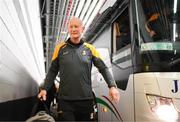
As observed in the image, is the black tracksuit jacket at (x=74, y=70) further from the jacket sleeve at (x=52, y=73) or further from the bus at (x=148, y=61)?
the bus at (x=148, y=61)

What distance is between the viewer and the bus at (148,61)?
3.52m

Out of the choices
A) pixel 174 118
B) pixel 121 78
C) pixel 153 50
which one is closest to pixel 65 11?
pixel 121 78

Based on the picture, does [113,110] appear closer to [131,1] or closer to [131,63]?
[131,63]

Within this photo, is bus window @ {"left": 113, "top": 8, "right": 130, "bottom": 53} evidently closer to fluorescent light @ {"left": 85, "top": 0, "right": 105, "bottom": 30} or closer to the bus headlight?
fluorescent light @ {"left": 85, "top": 0, "right": 105, "bottom": 30}

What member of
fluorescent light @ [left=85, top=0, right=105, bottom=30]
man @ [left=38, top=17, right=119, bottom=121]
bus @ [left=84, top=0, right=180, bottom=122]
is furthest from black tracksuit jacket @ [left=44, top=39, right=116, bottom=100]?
fluorescent light @ [left=85, top=0, right=105, bottom=30]

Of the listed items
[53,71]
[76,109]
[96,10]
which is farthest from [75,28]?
[96,10]

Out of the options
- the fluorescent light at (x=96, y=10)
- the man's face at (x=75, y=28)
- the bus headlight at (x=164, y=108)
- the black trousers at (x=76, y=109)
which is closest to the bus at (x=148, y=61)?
Answer: the bus headlight at (x=164, y=108)

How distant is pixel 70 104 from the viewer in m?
3.35

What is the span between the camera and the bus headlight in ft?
11.2

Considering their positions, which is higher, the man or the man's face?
the man's face

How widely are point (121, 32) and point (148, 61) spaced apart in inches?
44.5

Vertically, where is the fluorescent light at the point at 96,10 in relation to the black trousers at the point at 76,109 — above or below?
above

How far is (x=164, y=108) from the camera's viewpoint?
3479 millimetres

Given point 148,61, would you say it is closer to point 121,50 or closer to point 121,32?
point 121,50
